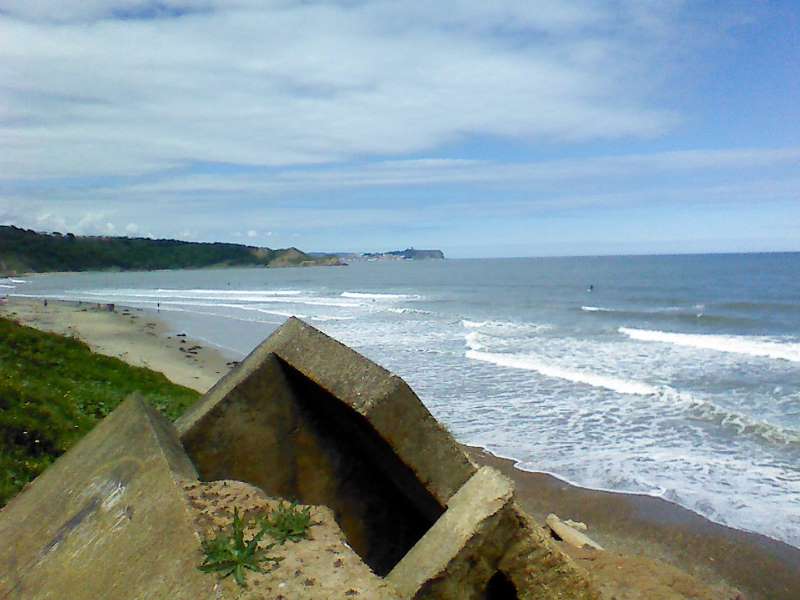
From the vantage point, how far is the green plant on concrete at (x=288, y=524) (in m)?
2.73

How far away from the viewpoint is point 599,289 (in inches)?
2496

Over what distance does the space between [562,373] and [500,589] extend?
16.4 meters

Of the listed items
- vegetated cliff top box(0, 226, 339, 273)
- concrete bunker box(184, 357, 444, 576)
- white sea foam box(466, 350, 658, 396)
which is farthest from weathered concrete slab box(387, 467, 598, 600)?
vegetated cliff top box(0, 226, 339, 273)

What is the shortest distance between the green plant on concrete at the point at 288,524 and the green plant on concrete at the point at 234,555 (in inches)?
4.9

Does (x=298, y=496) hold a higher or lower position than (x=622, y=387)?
higher

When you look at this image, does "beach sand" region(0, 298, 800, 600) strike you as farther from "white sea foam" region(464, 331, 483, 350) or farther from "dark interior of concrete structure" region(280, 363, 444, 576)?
"white sea foam" region(464, 331, 483, 350)

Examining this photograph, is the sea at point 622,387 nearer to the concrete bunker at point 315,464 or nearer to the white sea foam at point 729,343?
the white sea foam at point 729,343

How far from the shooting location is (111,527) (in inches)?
114

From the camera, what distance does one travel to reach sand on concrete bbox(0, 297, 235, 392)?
857 inches

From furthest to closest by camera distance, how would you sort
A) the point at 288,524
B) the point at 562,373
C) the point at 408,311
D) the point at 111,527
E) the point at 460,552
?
the point at 408,311 < the point at 562,373 < the point at 460,552 < the point at 111,527 < the point at 288,524

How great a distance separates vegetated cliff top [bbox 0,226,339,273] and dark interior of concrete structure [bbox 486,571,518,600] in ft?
500

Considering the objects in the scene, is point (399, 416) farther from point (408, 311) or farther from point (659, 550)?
point (408, 311)

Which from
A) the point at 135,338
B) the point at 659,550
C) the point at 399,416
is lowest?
the point at 659,550

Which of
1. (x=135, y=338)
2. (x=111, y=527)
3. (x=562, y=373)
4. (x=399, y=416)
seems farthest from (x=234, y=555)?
(x=135, y=338)
